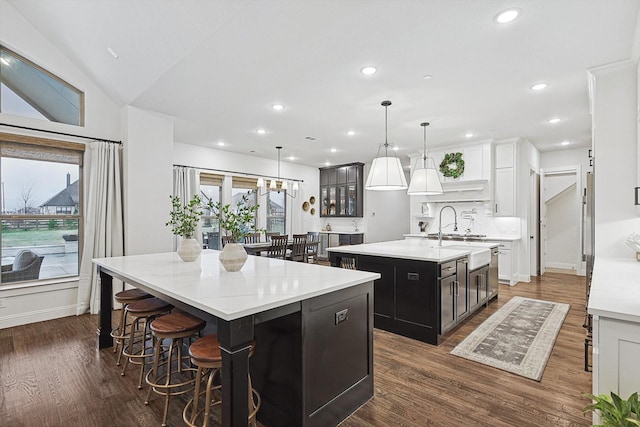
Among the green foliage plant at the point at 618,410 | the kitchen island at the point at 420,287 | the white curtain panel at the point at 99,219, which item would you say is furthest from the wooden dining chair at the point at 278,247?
the green foliage plant at the point at 618,410

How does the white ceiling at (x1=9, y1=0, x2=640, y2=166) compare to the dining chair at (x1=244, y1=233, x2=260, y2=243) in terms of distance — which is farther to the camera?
the dining chair at (x1=244, y1=233, x2=260, y2=243)

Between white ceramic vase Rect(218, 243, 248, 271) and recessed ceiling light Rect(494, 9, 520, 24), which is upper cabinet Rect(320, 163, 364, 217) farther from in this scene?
white ceramic vase Rect(218, 243, 248, 271)

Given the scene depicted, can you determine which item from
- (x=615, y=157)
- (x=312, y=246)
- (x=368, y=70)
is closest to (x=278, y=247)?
(x=312, y=246)

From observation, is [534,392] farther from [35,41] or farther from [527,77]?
[35,41]

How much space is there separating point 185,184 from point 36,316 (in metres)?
2.93

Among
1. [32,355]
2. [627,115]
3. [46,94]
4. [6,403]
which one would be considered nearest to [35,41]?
[46,94]

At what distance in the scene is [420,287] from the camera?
3.20 meters

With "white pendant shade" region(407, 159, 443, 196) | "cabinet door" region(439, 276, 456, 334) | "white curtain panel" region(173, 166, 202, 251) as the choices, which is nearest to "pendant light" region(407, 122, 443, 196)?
"white pendant shade" region(407, 159, 443, 196)

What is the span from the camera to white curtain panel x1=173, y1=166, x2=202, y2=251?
5.86 metres

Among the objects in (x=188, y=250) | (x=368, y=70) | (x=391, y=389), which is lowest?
(x=391, y=389)

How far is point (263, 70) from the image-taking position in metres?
3.15

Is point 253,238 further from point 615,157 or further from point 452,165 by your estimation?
point 615,157

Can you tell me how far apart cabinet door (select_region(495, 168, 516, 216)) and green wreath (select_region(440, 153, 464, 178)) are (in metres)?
0.67

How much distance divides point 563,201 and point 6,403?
9.72 metres
